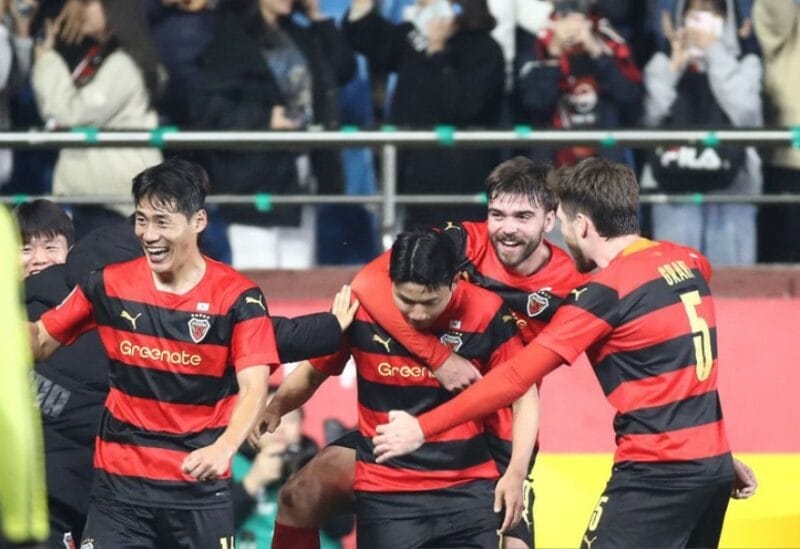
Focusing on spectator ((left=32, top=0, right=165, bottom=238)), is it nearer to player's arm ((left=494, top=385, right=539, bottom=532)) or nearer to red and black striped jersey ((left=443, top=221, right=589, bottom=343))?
red and black striped jersey ((left=443, top=221, right=589, bottom=343))

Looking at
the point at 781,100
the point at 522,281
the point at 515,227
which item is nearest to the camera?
the point at 515,227

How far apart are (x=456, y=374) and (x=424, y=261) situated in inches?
16.7

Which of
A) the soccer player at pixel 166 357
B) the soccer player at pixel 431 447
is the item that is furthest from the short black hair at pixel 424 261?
the soccer player at pixel 166 357

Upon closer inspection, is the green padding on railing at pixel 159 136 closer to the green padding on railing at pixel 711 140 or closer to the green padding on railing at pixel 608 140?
the green padding on railing at pixel 608 140

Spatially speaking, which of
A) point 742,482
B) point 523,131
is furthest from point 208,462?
point 523,131

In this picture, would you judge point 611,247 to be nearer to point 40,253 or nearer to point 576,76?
point 40,253

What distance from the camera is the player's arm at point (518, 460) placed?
5.90 metres

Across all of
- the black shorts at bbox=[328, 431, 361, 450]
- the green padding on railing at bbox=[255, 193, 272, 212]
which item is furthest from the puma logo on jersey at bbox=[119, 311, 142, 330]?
the green padding on railing at bbox=[255, 193, 272, 212]

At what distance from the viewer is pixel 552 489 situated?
7.57 m

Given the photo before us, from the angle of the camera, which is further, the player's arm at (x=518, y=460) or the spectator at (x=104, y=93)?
the spectator at (x=104, y=93)

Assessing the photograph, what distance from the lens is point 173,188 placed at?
233 inches

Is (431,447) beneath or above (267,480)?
above

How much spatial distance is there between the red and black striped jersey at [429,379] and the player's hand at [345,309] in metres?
0.03

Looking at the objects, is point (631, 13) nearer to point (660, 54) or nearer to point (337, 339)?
point (660, 54)
